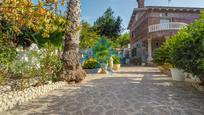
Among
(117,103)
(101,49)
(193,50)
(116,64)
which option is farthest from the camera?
(116,64)

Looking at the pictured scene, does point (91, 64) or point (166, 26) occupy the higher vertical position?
point (166, 26)

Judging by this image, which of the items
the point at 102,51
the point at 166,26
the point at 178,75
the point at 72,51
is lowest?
the point at 178,75

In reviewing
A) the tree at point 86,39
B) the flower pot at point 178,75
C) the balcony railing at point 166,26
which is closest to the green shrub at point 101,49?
the tree at point 86,39

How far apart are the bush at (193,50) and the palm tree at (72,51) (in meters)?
4.57

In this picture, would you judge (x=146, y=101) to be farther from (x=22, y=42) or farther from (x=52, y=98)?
(x=22, y=42)

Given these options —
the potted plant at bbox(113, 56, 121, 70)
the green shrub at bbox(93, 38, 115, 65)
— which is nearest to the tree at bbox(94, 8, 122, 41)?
the potted plant at bbox(113, 56, 121, 70)

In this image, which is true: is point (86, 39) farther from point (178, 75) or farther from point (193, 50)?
point (193, 50)

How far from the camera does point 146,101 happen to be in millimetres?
6262

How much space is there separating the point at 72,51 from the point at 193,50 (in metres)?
5.25

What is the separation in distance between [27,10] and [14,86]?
303 cm

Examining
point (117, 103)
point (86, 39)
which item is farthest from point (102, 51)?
point (117, 103)

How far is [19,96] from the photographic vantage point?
6176mm

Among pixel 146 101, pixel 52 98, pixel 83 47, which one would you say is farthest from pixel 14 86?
pixel 83 47

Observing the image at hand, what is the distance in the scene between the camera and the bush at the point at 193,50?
24.9ft
